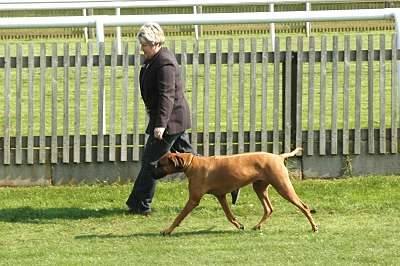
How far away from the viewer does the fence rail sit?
12.0 meters

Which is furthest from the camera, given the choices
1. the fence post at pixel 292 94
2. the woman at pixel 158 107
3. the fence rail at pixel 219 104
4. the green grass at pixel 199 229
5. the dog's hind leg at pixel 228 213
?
the fence post at pixel 292 94

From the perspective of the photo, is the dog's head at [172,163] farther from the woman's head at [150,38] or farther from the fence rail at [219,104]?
the fence rail at [219,104]

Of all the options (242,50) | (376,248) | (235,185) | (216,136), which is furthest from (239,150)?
(376,248)

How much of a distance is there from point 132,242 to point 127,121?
2692 mm

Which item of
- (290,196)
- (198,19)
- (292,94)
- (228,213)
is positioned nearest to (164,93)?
(228,213)

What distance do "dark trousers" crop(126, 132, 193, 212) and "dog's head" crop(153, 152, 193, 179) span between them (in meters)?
0.51

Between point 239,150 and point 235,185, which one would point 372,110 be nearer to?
point 239,150

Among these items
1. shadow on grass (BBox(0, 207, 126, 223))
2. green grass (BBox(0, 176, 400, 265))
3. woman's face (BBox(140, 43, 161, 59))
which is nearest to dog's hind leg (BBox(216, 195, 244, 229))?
green grass (BBox(0, 176, 400, 265))

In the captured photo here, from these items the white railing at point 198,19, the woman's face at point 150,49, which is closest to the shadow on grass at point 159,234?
the woman's face at point 150,49

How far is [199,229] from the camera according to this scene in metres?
10.2

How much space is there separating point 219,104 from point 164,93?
1864mm

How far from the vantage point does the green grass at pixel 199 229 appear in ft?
29.6

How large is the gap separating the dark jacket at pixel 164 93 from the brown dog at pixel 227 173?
1.63ft

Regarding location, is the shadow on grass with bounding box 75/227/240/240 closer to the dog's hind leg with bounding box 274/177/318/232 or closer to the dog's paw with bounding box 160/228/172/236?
the dog's paw with bounding box 160/228/172/236
